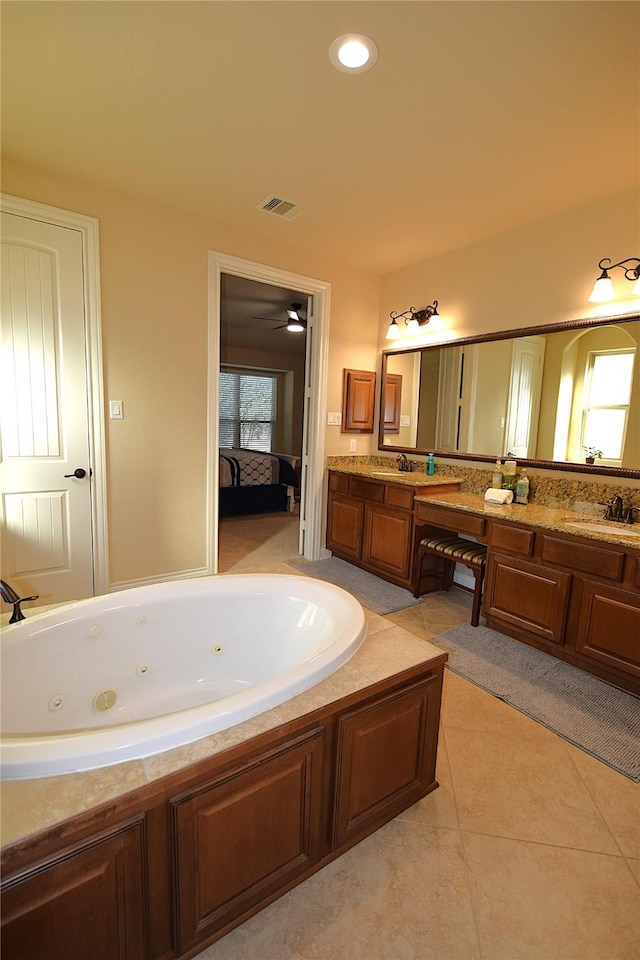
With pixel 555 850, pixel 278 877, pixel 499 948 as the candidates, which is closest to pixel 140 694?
pixel 278 877

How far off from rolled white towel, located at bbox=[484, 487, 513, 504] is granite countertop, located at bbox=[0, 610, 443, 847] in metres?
1.81

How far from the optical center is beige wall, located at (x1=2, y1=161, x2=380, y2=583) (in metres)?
2.81

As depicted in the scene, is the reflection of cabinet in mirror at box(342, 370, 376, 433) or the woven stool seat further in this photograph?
the reflection of cabinet in mirror at box(342, 370, 376, 433)

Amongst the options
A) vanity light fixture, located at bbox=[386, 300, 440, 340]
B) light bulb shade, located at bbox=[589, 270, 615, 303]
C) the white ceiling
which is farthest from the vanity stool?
the white ceiling

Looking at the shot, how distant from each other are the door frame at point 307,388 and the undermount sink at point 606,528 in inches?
83.6

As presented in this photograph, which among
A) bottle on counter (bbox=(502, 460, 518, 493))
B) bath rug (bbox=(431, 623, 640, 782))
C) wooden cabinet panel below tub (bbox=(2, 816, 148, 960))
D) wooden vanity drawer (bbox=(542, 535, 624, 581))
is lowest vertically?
bath rug (bbox=(431, 623, 640, 782))

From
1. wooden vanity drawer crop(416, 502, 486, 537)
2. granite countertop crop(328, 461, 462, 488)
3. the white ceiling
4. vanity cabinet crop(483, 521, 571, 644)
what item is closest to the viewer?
the white ceiling

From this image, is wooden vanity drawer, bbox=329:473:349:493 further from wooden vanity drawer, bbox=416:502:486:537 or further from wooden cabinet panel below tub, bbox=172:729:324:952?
wooden cabinet panel below tub, bbox=172:729:324:952

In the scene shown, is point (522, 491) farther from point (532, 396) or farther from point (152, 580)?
point (152, 580)

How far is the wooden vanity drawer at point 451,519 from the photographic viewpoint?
109 inches

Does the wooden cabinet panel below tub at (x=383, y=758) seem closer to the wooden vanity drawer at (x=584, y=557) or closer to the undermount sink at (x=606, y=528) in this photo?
the wooden vanity drawer at (x=584, y=557)

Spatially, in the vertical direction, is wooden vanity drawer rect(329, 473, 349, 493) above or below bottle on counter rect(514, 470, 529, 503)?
below

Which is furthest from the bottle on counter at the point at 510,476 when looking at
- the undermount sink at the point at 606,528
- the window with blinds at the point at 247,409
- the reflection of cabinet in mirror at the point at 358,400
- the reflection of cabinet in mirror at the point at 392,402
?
the window with blinds at the point at 247,409

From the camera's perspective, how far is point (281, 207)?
2.86m
